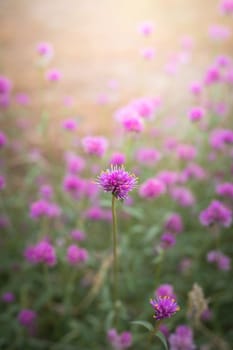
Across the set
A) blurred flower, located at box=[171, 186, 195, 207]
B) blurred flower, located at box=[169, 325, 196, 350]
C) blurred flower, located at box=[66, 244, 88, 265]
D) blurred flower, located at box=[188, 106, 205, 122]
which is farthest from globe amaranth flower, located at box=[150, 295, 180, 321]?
blurred flower, located at box=[188, 106, 205, 122]

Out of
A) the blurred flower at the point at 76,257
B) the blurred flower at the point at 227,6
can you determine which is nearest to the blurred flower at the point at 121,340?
the blurred flower at the point at 76,257

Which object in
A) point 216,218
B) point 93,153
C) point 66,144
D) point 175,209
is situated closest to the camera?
point 216,218

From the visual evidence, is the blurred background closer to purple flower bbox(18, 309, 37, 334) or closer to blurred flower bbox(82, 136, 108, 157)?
blurred flower bbox(82, 136, 108, 157)

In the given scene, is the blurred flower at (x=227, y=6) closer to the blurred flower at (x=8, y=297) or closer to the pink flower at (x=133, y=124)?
the pink flower at (x=133, y=124)

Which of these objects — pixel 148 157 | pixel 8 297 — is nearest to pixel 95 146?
pixel 148 157

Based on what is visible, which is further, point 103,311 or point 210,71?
point 210,71

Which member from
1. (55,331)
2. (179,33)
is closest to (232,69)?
(55,331)

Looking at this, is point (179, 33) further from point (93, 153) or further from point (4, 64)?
point (93, 153)

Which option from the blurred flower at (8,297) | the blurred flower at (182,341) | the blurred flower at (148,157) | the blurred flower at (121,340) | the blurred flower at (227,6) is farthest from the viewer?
the blurred flower at (227,6)
